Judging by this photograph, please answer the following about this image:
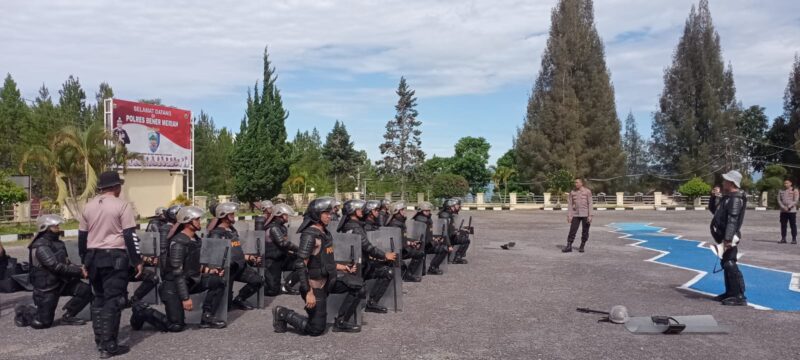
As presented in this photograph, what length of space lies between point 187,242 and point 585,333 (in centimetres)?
472

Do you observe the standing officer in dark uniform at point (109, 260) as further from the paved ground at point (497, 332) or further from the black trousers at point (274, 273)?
the black trousers at point (274, 273)

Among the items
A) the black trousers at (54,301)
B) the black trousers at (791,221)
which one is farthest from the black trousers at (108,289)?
the black trousers at (791,221)

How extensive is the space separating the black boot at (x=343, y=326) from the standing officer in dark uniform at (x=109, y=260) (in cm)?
226

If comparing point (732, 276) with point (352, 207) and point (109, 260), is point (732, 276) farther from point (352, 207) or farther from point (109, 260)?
point (109, 260)

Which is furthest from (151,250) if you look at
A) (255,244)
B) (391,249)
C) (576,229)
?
(576,229)

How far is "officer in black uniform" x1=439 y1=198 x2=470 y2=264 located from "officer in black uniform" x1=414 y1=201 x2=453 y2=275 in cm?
62

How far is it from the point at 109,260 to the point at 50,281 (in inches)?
68.7

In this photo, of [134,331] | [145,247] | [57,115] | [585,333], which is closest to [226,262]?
[134,331]

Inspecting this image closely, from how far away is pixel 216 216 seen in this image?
826 cm

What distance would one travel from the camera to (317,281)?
6.82 m

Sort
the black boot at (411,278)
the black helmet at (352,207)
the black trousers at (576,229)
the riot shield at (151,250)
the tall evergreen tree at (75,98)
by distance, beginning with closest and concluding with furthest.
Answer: the black helmet at (352,207) → the riot shield at (151,250) → the black boot at (411,278) → the black trousers at (576,229) → the tall evergreen tree at (75,98)

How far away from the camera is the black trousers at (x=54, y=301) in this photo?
739 cm

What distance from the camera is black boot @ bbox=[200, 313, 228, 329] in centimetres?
741

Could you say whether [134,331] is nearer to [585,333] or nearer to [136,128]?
[585,333]
